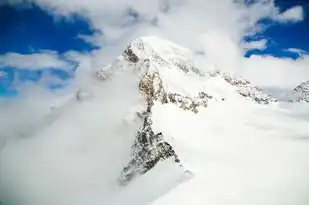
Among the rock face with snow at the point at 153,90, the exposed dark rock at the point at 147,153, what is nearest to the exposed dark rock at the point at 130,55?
the rock face with snow at the point at 153,90

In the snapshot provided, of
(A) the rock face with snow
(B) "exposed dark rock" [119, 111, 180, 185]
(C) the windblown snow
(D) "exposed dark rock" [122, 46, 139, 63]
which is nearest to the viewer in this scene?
(C) the windblown snow

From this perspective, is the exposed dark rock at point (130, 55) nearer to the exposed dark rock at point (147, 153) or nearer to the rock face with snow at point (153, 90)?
the rock face with snow at point (153, 90)

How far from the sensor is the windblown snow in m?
71.1

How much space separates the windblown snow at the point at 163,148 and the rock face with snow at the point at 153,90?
Result: 0.32 meters

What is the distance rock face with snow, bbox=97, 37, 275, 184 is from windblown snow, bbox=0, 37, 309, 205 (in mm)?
316

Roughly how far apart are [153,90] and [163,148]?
46.2 m

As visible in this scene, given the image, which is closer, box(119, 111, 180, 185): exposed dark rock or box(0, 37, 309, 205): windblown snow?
box(0, 37, 309, 205): windblown snow

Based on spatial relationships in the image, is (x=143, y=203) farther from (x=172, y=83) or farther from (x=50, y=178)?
(x=50, y=178)

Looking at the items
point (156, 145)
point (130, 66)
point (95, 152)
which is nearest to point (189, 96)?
point (130, 66)

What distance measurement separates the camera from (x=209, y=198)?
210ft

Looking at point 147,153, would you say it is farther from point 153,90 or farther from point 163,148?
point 153,90

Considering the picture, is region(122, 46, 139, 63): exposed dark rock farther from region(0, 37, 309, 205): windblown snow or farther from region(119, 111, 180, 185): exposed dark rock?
region(119, 111, 180, 185): exposed dark rock

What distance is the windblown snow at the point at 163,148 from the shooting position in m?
71.1

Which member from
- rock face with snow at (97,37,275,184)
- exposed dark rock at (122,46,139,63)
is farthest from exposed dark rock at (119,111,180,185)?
exposed dark rock at (122,46,139,63)
